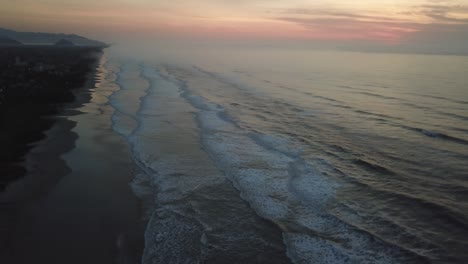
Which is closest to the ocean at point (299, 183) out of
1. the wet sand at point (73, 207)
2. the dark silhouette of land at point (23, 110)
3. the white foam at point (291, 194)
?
the white foam at point (291, 194)

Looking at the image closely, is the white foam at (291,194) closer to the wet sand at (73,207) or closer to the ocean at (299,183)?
the ocean at (299,183)

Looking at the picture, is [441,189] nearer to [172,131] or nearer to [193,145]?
[193,145]

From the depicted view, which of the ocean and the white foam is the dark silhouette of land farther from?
the white foam

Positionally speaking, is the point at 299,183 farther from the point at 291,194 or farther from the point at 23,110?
the point at 23,110

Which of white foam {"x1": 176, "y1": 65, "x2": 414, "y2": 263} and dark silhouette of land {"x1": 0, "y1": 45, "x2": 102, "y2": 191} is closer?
white foam {"x1": 176, "y1": 65, "x2": 414, "y2": 263}

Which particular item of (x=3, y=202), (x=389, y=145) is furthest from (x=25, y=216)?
(x=389, y=145)

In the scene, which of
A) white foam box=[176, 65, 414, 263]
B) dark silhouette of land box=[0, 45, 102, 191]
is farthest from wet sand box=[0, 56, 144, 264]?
white foam box=[176, 65, 414, 263]
